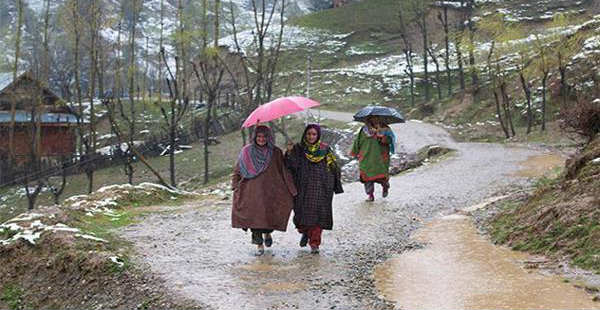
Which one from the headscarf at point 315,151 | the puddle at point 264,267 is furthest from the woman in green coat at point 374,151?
the puddle at point 264,267

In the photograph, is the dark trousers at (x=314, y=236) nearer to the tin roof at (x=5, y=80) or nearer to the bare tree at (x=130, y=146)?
the bare tree at (x=130, y=146)

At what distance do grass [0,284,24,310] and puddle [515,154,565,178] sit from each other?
1159 centimetres

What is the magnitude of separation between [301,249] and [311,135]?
5.00 ft

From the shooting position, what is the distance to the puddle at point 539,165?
15484 mm

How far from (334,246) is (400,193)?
5.37 m

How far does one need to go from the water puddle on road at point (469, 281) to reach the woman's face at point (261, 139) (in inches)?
79.3

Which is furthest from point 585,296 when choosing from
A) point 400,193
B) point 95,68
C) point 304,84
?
point 304,84

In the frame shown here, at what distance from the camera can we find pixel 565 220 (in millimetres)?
7117

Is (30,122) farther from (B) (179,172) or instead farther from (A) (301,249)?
(A) (301,249)

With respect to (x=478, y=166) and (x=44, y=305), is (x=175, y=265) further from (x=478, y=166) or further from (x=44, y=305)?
(x=478, y=166)

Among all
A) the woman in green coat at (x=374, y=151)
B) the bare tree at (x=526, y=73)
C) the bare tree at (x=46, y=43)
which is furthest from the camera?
the bare tree at (x=526, y=73)

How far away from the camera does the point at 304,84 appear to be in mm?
53062

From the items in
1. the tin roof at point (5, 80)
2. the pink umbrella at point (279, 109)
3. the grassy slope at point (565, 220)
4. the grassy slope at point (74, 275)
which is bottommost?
the grassy slope at point (74, 275)

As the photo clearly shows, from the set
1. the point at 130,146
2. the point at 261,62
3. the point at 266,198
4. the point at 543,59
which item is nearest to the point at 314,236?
the point at 266,198
